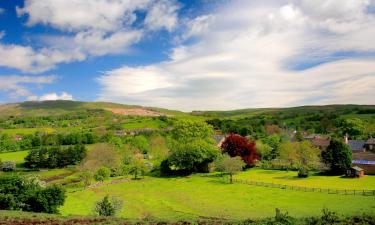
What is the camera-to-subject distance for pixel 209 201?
5025 cm

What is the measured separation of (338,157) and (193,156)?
30.4 m

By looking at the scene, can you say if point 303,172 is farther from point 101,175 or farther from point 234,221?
point 234,221

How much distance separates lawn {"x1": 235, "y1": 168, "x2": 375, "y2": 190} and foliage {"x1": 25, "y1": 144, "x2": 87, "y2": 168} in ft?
202

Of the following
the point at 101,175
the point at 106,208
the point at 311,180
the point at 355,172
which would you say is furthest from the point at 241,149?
the point at 106,208

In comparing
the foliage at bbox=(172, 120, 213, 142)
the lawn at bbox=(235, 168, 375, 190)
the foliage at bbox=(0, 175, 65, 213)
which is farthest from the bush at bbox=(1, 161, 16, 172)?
the lawn at bbox=(235, 168, 375, 190)

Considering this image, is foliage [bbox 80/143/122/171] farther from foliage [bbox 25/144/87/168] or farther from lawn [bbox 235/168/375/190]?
lawn [bbox 235/168/375/190]

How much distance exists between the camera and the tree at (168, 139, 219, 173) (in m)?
78.6

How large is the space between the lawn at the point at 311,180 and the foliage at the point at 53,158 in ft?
202

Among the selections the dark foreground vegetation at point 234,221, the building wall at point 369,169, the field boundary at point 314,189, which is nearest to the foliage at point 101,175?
the field boundary at point 314,189

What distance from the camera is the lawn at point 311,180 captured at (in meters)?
56.9

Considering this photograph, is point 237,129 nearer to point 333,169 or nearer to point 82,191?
point 333,169

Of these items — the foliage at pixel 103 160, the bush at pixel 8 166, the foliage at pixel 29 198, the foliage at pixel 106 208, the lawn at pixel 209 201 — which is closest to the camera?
the foliage at pixel 106 208

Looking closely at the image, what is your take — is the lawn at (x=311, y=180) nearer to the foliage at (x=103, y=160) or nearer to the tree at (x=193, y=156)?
the tree at (x=193, y=156)

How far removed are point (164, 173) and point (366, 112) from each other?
15709 cm
